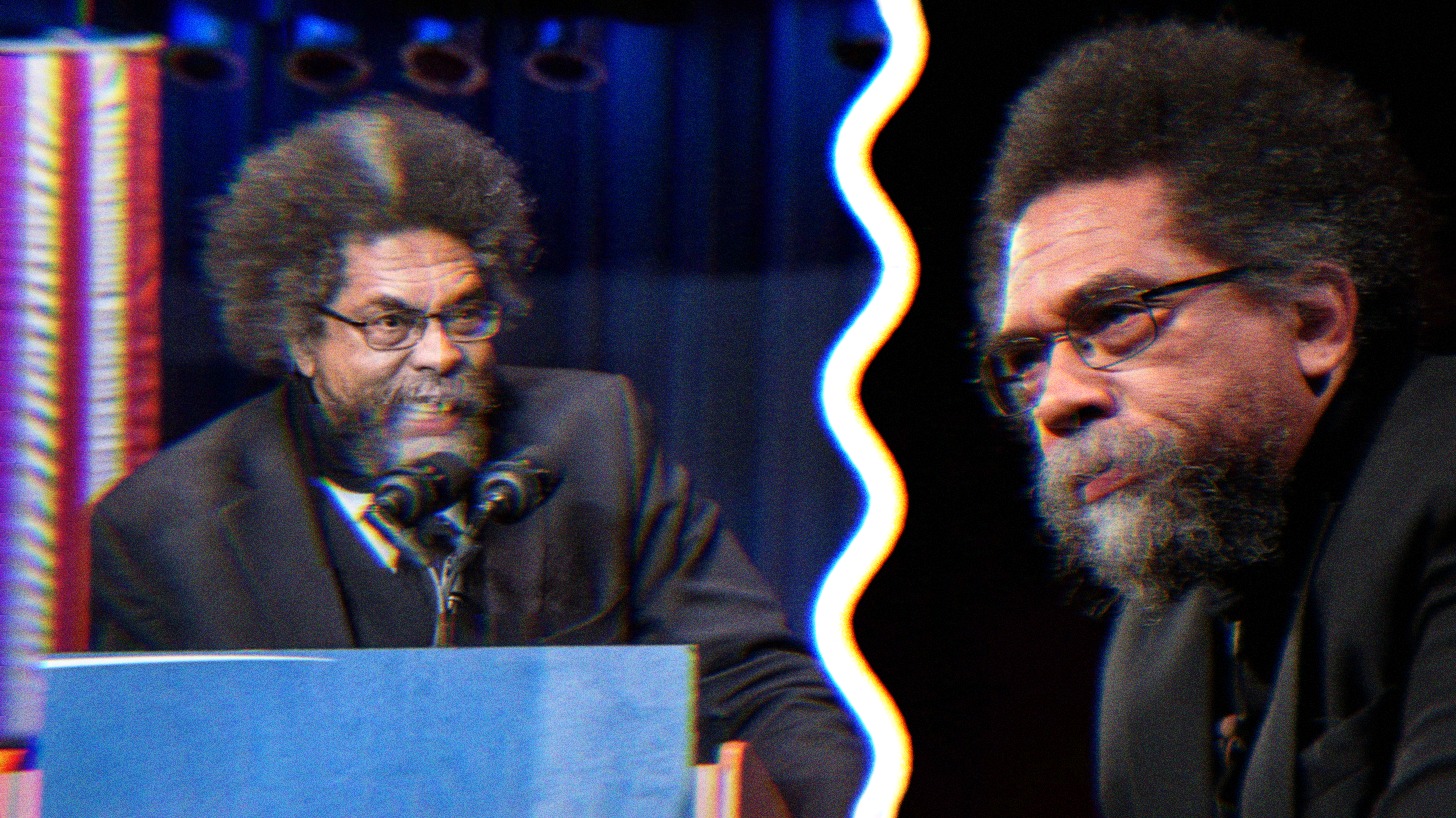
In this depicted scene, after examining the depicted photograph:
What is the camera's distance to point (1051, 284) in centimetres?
171

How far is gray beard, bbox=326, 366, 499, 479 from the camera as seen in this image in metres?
1.78

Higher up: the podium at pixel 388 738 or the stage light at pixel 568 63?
the stage light at pixel 568 63

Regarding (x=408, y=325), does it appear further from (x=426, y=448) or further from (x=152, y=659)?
(x=152, y=659)

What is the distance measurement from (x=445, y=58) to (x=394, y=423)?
1.81 ft

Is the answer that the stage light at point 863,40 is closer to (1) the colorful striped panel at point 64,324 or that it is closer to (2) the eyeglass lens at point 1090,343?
(2) the eyeglass lens at point 1090,343

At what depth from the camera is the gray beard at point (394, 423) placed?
178cm

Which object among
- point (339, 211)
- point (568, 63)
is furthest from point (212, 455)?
point (568, 63)

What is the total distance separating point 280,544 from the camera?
1.76 meters

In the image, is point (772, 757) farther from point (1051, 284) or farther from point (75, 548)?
point (75, 548)

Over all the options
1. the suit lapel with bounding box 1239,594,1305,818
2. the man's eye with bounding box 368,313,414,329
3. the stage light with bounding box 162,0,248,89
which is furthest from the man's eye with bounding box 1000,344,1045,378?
the stage light with bounding box 162,0,248,89

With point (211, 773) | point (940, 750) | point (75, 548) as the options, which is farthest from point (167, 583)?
point (940, 750)

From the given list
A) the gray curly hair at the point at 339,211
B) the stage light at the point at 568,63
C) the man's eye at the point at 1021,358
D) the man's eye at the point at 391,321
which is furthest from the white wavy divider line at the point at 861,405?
the man's eye at the point at 391,321

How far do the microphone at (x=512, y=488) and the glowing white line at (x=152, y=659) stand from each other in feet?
1.00

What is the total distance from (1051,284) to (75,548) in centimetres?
141
